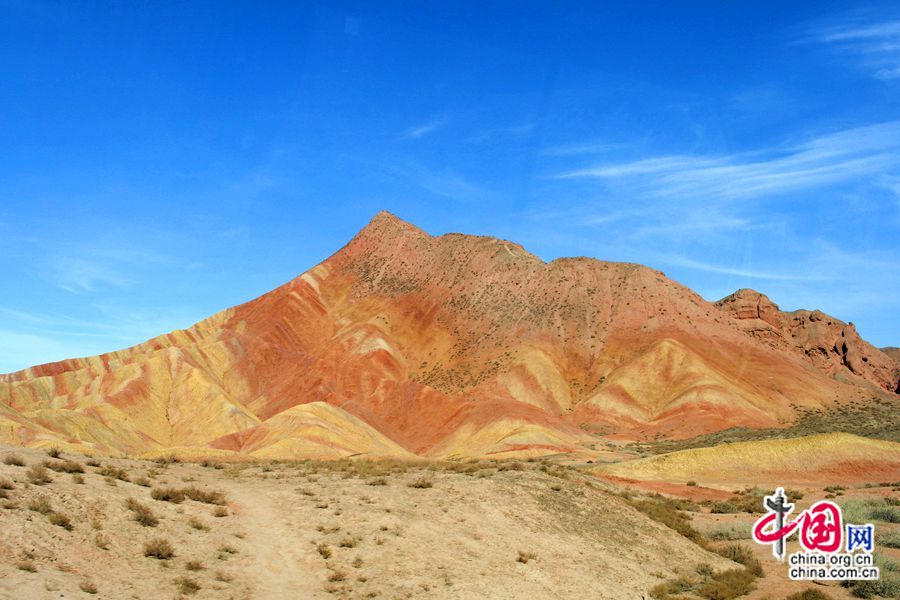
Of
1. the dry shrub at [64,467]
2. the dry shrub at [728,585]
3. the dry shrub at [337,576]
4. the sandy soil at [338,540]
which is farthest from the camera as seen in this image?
the dry shrub at [728,585]

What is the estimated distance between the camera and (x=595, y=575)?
19.5m

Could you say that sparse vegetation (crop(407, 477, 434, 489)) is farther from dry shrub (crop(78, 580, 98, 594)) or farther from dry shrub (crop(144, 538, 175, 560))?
dry shrub (crop(78, 580, 98, 594))

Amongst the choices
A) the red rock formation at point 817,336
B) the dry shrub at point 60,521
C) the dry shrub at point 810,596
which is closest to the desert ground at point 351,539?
the dry shrub at point 60,521

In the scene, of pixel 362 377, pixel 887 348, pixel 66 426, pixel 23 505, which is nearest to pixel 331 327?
pixel 362 377

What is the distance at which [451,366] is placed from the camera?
116 metres

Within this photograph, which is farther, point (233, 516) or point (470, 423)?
point (470, 423)

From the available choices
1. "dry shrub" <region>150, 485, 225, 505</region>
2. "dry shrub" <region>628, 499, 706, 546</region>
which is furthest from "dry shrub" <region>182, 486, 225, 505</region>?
"dry shrub" <region>628, 499, 706, 546</region>

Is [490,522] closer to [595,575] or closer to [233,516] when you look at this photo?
[595,575]

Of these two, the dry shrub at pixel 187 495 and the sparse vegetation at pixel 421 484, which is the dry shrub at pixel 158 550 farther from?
the sparse vegetation at pixel 421 484

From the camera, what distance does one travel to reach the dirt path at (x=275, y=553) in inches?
609

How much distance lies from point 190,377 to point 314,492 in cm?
8258

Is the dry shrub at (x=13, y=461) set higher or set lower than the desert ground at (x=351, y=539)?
higher

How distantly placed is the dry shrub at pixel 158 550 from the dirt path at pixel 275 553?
176 centimetres

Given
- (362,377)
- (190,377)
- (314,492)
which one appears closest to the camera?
(314,492)
